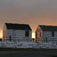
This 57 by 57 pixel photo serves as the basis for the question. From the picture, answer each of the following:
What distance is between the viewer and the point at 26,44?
31047 mm

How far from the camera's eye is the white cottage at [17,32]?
35.9m

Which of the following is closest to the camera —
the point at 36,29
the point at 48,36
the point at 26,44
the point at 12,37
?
the point at 26,44

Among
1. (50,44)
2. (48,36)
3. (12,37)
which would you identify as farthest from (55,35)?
(12,37)

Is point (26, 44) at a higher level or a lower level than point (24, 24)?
lower

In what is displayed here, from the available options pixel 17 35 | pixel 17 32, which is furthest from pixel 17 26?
pixel 17 35

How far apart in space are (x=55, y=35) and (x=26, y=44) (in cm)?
1134

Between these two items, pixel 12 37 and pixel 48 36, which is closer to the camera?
pixel 12 37

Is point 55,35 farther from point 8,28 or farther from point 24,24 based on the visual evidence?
point 8,28

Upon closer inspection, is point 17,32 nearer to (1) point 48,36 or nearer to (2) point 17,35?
(2) point 17,35

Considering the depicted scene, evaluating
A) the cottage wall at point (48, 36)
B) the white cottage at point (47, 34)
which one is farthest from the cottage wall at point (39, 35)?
the cottage wall at point (48, 36)

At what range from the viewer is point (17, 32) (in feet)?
120

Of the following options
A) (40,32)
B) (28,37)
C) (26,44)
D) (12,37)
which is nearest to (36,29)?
(40,32)

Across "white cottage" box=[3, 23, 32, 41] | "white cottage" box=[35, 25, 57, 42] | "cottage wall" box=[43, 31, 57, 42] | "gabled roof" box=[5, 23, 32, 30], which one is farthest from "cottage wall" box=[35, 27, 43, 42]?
"gabled roof" box=[5, 23, 32, 30]

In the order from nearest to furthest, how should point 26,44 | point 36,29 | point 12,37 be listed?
point 26,44 < point 12,37 < point 36,29
